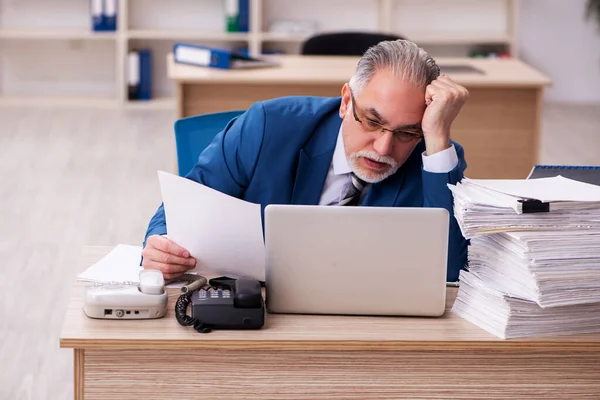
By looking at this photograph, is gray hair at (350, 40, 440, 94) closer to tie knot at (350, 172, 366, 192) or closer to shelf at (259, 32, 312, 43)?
tie knot at (350, 172, 366, 192)

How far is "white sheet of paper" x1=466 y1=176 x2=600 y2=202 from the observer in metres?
1.54

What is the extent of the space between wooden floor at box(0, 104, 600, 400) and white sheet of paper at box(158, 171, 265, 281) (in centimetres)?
116

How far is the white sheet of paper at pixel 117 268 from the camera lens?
175 centimetres

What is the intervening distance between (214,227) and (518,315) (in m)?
0.55

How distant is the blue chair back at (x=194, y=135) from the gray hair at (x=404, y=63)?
70 centimetres

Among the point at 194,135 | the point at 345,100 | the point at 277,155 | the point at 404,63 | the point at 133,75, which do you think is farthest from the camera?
the point at 133,75

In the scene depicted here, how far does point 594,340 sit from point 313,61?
295 cm

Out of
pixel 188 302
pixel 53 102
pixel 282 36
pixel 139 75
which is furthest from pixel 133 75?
pixel 188 302

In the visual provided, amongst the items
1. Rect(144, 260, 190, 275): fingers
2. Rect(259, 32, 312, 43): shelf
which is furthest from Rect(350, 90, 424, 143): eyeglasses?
Rect(259, 32, 312, 43): shelf

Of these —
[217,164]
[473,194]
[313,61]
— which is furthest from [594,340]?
[313,61]

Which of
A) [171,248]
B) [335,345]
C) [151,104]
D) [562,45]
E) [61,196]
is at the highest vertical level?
[562,45]

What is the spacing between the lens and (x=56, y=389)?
2699mm

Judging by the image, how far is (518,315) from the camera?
5.08ft

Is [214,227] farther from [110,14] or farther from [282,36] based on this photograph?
[110,14]
